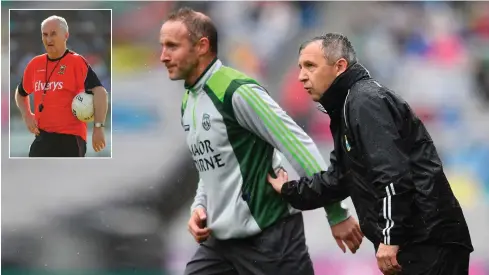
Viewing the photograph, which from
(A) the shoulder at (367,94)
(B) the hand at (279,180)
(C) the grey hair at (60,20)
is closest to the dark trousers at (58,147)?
(C) the grey hair at (60,20)

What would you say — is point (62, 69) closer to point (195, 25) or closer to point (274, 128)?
point (195, 25)

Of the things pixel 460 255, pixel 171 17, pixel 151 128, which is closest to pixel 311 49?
pixel 171 17

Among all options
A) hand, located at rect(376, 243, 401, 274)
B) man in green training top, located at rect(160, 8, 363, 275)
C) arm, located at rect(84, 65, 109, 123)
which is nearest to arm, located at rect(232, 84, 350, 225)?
man in green training top, located at rect(160, 8, 363, 275)

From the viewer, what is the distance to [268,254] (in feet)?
10.7

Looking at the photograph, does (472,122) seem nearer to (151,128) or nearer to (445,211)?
(151,128)

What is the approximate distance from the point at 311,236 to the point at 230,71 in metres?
1.98

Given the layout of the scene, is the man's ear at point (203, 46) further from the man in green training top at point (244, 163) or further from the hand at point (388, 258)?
the hand at point (388, 258)

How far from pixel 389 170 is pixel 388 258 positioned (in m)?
0.28

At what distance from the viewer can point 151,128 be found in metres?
5.10

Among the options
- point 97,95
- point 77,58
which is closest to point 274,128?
point 97,95

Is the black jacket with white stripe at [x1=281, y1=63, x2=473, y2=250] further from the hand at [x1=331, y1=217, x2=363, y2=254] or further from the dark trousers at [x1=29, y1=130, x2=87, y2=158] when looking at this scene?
the dark trousers at [x1=29, y1=130, x2=87, y2=158]

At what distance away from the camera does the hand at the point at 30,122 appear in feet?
17.0

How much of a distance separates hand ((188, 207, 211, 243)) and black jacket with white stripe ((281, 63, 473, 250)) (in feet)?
2.16

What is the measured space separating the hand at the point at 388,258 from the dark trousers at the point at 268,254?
58cm
